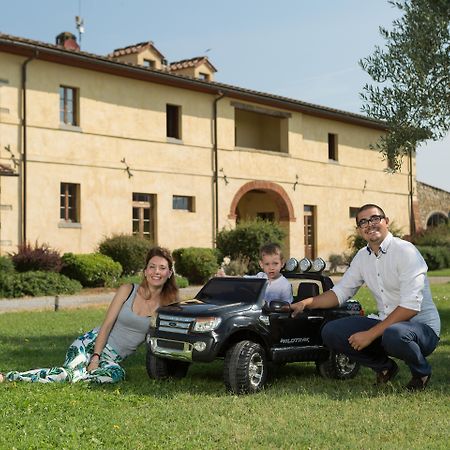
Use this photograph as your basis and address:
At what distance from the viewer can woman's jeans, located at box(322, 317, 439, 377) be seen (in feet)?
21.4

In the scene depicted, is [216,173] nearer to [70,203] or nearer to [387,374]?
[70,203]

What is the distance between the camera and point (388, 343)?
21.5 feet

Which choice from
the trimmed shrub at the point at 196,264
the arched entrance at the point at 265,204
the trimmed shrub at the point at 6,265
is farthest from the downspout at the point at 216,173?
the trimmed shrub at the point at 6,265

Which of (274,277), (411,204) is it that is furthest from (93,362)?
(411,204)

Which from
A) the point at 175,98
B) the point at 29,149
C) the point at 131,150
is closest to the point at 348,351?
the point at 29,149

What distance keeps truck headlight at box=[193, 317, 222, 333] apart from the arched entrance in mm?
20930

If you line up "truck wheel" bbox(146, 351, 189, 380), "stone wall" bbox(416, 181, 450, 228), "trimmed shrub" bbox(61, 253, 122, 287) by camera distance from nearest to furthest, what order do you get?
1. "truck wheel" bbox(146, 351, 189, 380)
2. "trimmed shrub" bbox(61, 253, 122, 287)
3. "stone wall" bbox(416, 181, 450, 228)

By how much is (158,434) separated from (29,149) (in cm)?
1781

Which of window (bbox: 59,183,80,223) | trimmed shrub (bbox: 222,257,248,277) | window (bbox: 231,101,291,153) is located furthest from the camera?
window (bbox: 231,101,291,153)

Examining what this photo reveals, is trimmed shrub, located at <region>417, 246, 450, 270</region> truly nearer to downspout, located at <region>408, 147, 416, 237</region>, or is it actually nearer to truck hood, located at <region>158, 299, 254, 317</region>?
downspout, located at <region>408, 147, 416, 237</region>

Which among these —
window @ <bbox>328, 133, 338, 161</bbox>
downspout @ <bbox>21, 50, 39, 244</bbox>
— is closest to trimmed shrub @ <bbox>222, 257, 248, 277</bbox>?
downspout @ <bbox>21, 50, 39, 244</bbox>

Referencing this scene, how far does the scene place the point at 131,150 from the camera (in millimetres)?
24719

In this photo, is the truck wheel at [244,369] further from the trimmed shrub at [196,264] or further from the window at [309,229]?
the window at [309,229]

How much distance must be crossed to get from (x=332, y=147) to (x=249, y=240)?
31.5 ft
